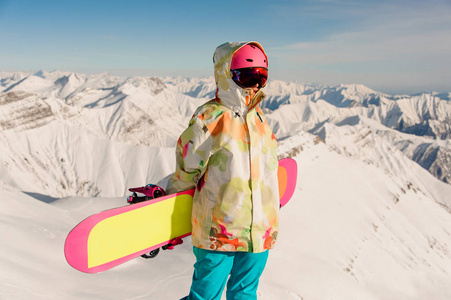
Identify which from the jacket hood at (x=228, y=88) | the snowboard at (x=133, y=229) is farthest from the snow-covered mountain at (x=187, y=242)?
the jacket hood at (x=228, y=88)

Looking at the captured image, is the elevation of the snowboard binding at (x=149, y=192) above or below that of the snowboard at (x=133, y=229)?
above

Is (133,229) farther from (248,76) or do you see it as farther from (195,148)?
(248,76)

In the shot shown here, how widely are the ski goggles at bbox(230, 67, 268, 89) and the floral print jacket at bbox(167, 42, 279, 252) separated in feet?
0.23

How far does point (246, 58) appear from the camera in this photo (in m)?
3.07

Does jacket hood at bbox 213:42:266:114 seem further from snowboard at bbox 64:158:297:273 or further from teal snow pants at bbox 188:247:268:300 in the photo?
teal snow pants at bbox 188:247:268:300

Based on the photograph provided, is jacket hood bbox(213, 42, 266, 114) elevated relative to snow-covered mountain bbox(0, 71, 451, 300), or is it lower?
elevated

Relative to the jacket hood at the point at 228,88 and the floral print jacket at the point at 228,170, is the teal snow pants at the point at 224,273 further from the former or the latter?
the jacket hood at the point at 228,88

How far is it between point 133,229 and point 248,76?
2417mm

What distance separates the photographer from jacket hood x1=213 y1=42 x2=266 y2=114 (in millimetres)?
3119

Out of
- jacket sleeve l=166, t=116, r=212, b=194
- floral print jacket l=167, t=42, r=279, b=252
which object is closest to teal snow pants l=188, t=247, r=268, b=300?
floral print jacket l=167, t=42, r=279, b=252

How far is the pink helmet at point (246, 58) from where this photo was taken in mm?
3064

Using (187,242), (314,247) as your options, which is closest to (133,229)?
(187,242)

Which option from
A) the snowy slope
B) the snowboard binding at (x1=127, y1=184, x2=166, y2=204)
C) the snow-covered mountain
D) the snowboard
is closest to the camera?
the snowboard

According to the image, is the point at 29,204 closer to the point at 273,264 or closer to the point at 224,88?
the point at 273,264
